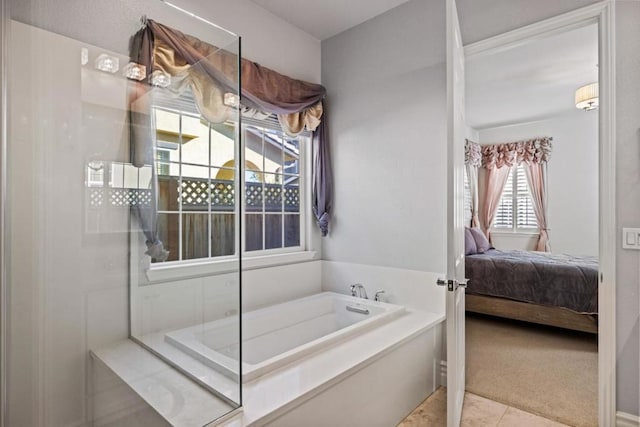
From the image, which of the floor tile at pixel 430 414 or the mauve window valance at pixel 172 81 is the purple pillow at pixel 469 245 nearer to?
the floor tile at pixel 430 414

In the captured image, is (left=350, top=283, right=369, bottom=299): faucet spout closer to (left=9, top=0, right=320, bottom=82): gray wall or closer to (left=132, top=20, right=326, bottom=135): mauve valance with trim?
(left=132, top=20, right=326, bottom=135): mauve valance with trim

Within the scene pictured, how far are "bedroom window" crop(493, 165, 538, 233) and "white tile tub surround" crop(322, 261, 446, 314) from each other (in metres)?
4.43

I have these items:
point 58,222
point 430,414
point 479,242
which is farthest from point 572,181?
point 58,222

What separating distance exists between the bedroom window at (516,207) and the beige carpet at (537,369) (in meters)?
2.87

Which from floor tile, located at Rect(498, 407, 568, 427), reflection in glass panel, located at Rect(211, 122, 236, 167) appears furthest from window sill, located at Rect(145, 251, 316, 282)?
floor tile, located at Rect(498, 407, 568, 427)

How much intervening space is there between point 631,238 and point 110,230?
263 cm

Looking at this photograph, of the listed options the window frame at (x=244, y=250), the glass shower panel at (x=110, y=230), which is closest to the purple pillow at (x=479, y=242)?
the window frame at (x=244, y=250)


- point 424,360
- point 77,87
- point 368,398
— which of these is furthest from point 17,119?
point 424,360

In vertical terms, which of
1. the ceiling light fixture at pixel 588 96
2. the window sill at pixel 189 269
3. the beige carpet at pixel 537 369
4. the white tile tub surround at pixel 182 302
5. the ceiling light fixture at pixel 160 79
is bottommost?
the beige carpet at pixel 537 369

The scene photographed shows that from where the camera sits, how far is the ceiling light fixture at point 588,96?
11.3 feet

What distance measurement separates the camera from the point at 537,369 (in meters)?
2.57

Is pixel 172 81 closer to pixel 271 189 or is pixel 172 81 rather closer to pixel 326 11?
pixel 271 189

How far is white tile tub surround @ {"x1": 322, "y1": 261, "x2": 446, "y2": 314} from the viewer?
95.9 inches

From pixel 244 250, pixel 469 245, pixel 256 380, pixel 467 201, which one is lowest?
pixel 256 380
